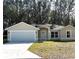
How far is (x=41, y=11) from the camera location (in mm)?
30531

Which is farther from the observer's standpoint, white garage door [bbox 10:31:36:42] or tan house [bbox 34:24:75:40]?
tan house [bbox 34:24:75:40]

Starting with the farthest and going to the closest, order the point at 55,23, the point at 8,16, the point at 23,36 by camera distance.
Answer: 1. the point at 55,23
2. the point at 8,16
3. the point at 23,36

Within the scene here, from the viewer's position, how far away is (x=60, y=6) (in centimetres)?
3131

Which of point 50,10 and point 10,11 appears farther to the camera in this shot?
point 50,10

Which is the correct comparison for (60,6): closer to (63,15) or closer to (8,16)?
(63,15)

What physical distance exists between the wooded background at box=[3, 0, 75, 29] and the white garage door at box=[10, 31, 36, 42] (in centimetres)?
599

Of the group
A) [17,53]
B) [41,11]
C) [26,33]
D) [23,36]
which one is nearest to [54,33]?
[26,33]

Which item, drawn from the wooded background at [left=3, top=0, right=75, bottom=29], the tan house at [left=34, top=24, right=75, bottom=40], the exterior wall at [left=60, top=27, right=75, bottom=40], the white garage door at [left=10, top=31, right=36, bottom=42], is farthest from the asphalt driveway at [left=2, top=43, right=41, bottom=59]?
the wooded background at [left=3, top=0, right=75, bottom=29]

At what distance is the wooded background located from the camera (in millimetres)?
29516

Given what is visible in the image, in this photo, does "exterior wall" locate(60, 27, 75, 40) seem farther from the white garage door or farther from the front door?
the white garage door

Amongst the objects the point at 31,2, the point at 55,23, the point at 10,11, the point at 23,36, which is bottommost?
the point at 23,36

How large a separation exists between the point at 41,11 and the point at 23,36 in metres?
8.69
